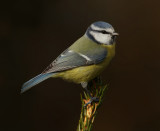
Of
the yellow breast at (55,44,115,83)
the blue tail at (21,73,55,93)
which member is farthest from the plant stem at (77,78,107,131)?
the blue tail at (21,73,55,93)

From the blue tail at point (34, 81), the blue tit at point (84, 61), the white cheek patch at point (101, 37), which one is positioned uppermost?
the white cheek patch at point (101, 37)

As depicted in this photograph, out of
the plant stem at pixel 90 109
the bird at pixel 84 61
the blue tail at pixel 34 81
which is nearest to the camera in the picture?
the plant stem at pixel 90 109

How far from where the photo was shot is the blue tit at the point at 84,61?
1.59 metres

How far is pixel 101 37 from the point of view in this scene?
1.70 m

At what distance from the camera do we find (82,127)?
1276 millimetres

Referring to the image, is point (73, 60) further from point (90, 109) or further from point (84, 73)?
point (90, 109)

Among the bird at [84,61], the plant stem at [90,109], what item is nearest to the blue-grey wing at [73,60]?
the bird at [84,61]

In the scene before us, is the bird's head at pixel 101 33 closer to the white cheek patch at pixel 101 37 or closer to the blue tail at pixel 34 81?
the white cheek patch at pixel 101 37

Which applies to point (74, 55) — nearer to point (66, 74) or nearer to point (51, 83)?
point (66, 74)

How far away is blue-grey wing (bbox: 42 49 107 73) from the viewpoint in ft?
5.24

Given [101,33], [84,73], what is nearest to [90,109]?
[84,73]

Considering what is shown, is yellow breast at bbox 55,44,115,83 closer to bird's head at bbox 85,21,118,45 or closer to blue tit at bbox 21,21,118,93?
blue tit at bbox 21,21,118,93

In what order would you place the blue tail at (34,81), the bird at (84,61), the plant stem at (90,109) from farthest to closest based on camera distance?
the bird at (84,61)
the blue tail at (34,81)
the plant stem at (90,109)

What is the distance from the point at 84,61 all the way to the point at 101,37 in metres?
0.17
